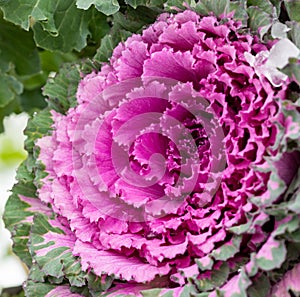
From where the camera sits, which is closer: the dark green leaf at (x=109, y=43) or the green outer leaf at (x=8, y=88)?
the dark green leaf at (x=109, y=43)

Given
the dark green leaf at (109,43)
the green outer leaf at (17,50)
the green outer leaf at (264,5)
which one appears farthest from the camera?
the green outer leaf at (17,50)

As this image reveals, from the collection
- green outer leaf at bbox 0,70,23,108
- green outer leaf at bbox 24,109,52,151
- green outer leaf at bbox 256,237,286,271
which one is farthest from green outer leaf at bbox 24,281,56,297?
green outer leaf at bbox 0,70,23,108

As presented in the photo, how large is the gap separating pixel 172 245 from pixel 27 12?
0.39 metres

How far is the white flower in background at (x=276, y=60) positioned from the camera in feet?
2.30

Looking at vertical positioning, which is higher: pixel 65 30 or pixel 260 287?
pixel 65 30

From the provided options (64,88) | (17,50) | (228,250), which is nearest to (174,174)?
(228,250)

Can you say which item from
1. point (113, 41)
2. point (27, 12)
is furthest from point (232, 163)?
point (27, 12)

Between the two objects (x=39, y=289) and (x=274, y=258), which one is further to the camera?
(x=39, y=289)

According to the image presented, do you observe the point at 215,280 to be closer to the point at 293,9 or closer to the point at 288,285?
the point at 288,285

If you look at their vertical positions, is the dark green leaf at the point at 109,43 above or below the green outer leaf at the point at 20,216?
above

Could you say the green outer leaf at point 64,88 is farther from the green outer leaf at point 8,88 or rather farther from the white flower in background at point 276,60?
the white flower in background at point 276,60

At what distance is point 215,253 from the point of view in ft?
2.34

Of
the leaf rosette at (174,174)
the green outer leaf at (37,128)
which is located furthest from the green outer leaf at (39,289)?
the green outer leaf at (37,128)

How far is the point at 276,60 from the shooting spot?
2.32 feet
